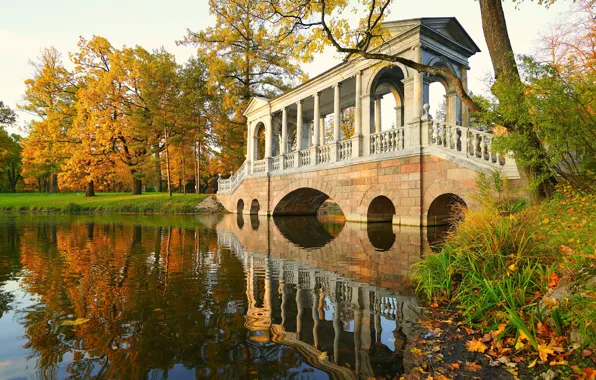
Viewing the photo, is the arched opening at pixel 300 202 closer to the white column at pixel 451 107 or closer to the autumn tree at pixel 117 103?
the white column at pixel 451 107

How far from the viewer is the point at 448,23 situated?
38.9 feet

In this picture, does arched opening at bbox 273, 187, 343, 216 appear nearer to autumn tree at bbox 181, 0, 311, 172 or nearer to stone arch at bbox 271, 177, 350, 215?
stone arch at bbox 271, 177, 350, 215

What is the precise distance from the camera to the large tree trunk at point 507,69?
615cm

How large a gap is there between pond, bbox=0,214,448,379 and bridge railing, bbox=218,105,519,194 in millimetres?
4264

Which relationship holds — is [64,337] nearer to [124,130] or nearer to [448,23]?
[448,23]

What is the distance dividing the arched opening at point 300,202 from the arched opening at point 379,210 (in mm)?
4658

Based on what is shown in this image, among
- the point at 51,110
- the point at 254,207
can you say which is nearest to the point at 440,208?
the point at 254,207

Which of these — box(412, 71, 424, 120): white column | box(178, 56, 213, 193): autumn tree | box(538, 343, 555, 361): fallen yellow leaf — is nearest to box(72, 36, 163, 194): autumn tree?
box(178, 56, 213, 193): autumn tree

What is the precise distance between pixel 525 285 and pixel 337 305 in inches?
71.1

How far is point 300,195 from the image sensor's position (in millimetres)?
18516

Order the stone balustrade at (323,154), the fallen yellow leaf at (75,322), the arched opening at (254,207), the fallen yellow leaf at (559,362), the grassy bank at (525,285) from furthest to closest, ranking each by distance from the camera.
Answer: the arched opening at (254,207) < the stone balustrade at (323,154) < the fallen yellow leaf at (75,322) < the grassy bank at (525,285) < the fallen yellow leaf at (559,362)

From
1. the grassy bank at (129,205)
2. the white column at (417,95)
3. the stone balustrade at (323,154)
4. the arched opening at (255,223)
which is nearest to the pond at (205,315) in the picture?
the white column at (417,95)

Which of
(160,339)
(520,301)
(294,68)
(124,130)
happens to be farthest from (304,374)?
(124,130)

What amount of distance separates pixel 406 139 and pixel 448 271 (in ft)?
27.8
